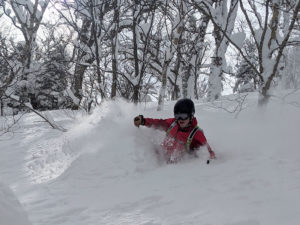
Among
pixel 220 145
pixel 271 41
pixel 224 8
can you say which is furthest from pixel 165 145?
pixel 224 8

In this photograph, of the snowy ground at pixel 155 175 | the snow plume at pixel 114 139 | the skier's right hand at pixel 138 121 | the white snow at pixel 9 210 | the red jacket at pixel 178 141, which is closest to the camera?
the white snow at pixel 9 210

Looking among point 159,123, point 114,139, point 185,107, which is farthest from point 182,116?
point 114,139

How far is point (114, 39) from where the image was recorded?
6.29 m

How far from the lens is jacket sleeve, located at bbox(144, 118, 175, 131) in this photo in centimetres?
423

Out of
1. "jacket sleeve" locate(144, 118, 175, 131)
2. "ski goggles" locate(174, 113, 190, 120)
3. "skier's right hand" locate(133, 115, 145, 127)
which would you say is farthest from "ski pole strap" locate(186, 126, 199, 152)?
"skier's right hand" locate(133, 115, 145, 127)

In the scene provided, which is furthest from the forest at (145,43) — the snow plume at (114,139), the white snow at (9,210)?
the white snow at (9,210)

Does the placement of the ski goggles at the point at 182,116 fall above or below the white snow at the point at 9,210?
above

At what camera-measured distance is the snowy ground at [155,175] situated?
2150 millimetres

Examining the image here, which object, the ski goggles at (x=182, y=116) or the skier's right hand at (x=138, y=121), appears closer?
the ski goggles at (x=182, y=116)

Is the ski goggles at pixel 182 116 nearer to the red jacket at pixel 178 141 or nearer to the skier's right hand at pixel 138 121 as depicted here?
the red jacket at pixel 178 141

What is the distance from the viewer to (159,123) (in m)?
4.27

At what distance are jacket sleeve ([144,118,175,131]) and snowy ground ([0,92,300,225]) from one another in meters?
0.13

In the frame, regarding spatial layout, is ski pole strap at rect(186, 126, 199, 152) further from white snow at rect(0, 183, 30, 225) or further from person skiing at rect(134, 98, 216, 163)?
white snow at rect(0, 183, 30, 225)

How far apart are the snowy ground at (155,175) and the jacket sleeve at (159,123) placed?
135mm
